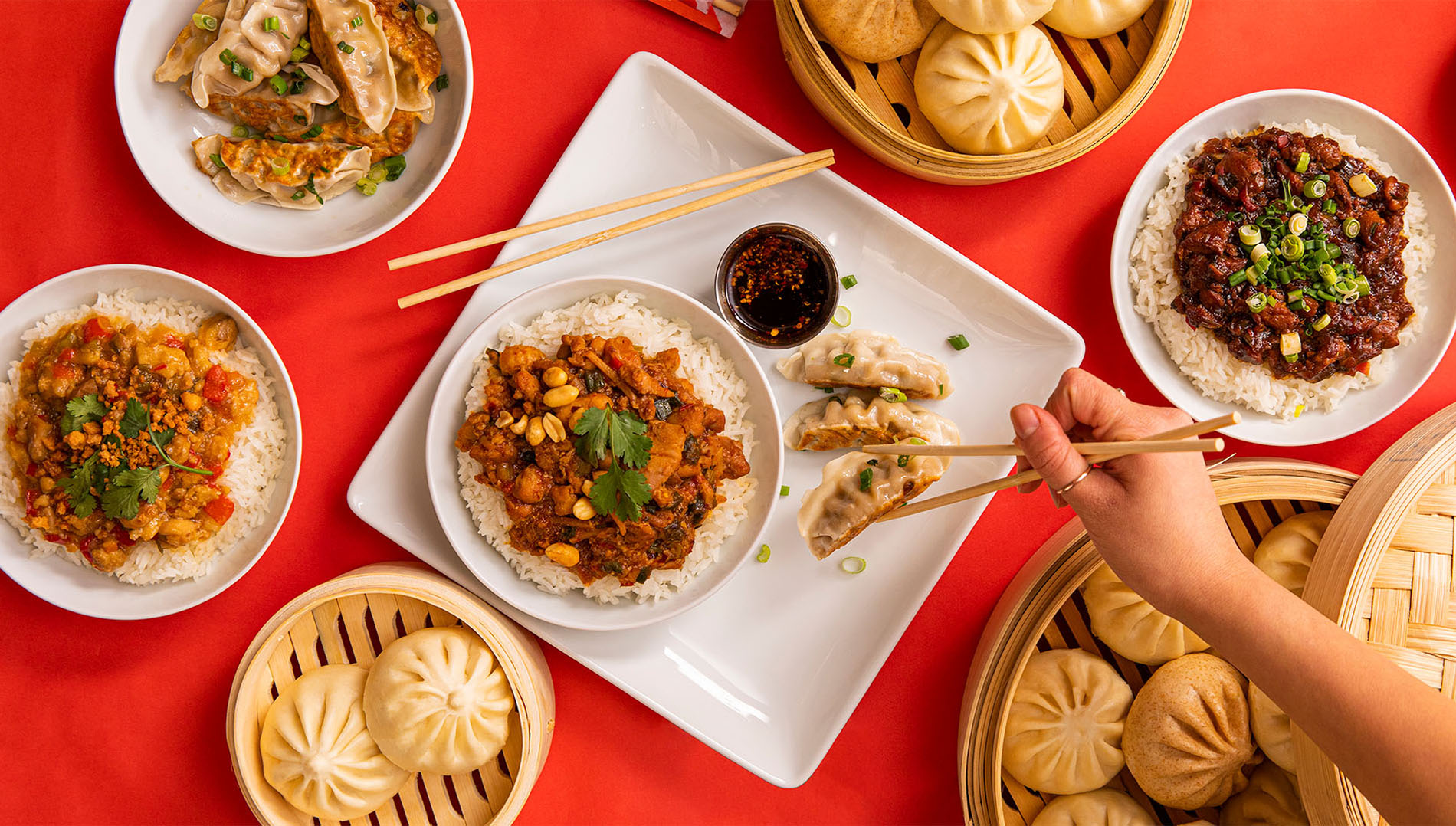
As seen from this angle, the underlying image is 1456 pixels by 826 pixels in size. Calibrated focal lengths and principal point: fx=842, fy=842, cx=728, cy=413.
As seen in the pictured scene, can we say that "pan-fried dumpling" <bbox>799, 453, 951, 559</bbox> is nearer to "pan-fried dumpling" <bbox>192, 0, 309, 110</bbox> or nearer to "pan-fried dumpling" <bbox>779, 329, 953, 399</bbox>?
"pan-fried dumpling" <bbox>779, 329, 953, 399</bbox>

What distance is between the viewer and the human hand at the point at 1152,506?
7.80ft

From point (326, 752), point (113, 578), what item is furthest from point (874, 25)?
point (113, 578)

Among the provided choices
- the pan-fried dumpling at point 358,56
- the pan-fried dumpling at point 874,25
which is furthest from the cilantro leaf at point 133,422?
the pan-fried dumpling at point 874,25

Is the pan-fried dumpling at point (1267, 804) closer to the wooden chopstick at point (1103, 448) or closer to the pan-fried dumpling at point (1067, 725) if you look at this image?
the pan-fried dumpling at point (1067, 725)

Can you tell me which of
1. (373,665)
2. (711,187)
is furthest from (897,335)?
(373,665)

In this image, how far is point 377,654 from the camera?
3.25 m

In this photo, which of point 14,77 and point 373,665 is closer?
point 373,665

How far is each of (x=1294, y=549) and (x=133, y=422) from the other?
13.4 ft

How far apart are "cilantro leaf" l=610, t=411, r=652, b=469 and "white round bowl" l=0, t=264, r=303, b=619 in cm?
128

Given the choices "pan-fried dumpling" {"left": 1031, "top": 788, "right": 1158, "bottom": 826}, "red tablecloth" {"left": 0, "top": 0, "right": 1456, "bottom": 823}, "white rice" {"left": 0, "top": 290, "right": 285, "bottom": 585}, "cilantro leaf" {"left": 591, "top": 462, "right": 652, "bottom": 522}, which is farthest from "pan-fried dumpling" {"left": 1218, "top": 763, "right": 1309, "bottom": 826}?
"white rice" {"left": 0, "top": 290, "right": 285, "bottom": 585}

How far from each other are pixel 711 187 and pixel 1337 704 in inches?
99.6

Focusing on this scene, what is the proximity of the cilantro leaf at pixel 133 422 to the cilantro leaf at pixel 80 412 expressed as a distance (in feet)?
0.32

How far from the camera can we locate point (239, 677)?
297 centimetres

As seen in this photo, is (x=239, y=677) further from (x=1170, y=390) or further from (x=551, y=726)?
(x=1170, y=390)
